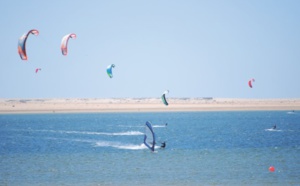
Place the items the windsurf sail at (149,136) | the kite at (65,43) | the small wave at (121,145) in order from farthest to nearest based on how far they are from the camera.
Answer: the small wave at (121,145) < the kite at (65,43) < the windsurf sail at (149,136)

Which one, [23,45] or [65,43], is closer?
[23,45]

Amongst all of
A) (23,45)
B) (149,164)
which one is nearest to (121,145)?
(149,164)

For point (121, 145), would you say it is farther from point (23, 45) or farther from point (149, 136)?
point (23, 45)

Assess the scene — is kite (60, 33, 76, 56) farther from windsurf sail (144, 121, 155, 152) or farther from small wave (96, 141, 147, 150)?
small wave (96, 141, 147, 150)

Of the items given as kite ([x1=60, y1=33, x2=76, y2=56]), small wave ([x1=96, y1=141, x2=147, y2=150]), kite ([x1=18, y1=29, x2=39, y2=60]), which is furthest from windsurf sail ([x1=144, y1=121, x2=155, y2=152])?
small wave ([x1=96, y1=141, x2=147, y2=150])

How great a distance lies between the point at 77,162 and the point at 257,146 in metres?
14.3

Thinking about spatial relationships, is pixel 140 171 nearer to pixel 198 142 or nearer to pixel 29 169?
pixel 29 169

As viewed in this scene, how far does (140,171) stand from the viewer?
78.7ft

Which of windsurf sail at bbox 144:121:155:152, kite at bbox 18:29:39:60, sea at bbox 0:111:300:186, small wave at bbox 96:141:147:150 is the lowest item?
sea at bbox 0:111:300:186

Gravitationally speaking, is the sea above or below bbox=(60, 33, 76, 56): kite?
below

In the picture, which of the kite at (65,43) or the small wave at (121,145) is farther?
the small wave at (121,145)

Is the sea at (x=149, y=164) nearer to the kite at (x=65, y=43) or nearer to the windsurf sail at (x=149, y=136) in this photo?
the windsurf sail at (x=149, y=136)

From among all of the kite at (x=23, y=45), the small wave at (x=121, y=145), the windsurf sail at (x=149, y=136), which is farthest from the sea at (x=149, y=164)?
the kite at (x=23, y=45)

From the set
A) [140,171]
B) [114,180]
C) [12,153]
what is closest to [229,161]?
[140,171]
